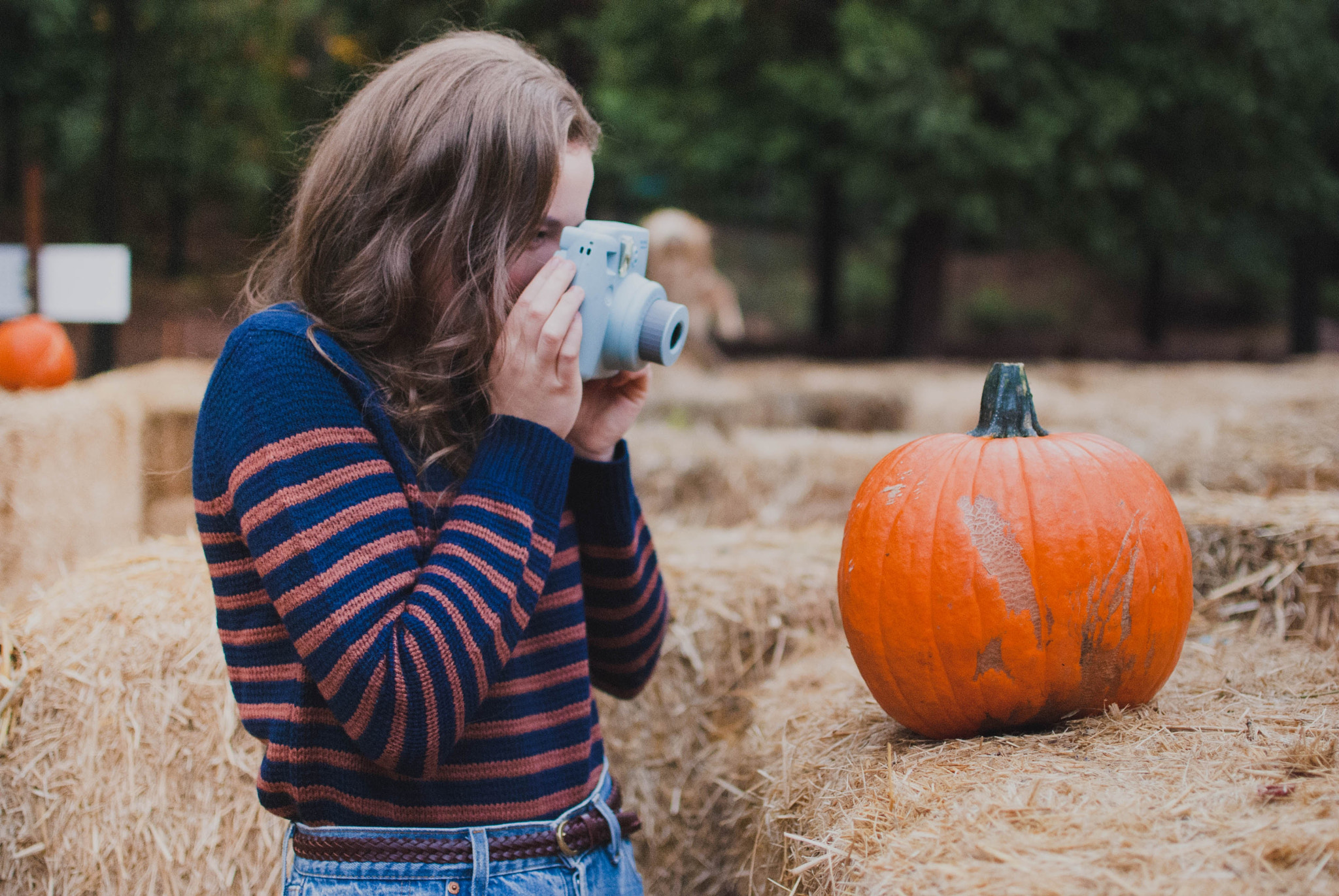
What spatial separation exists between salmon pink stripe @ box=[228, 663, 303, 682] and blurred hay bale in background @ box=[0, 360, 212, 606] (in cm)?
279

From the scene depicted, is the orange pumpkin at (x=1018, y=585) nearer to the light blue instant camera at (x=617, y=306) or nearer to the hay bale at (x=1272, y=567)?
the light blue instant camera at (x=617, y=306)

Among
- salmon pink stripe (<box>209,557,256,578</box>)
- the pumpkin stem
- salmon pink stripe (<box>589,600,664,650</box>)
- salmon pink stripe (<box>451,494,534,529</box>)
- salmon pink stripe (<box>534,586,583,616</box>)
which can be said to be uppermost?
the pumpkin stem

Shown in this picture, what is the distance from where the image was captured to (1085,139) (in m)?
10.2

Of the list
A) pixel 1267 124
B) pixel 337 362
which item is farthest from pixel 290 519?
pixel 1267 124

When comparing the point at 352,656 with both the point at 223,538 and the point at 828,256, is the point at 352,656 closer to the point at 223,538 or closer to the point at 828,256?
the point at 223,538

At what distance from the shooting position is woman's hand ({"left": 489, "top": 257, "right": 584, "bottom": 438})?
4.20ft

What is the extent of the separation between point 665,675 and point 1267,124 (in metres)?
11.5

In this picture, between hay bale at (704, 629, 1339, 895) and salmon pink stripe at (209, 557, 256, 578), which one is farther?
salmon pink stripe at (209, 557, 256, 578)

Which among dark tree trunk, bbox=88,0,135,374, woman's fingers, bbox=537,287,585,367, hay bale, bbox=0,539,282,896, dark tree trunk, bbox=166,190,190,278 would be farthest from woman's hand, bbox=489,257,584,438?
dark tree trunk, bbox=166,190,190,278

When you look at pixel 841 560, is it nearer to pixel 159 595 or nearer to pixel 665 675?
pixel 665 675

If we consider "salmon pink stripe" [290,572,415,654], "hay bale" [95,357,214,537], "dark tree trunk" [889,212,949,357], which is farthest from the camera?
"dark tree trunk" [889,212,949,357]

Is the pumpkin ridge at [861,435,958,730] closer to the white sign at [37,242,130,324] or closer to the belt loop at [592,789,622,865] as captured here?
the belt loop at [592,789,622,865]

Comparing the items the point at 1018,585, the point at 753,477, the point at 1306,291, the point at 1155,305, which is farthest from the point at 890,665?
the point at 1155,305

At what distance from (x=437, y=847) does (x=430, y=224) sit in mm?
834
